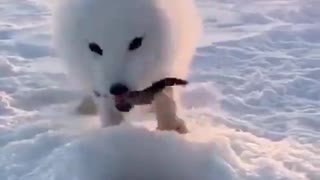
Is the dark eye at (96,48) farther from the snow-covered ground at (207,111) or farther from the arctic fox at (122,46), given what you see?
the snow-covered ground at (207,111)

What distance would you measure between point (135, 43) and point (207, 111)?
0.54m

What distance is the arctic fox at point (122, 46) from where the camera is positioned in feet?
5.61

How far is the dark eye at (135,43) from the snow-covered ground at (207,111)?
0.21 m

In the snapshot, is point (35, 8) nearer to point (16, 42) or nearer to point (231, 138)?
point (16, 42)

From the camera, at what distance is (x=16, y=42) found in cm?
281

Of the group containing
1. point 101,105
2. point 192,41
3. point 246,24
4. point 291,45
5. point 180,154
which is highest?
point 246,24

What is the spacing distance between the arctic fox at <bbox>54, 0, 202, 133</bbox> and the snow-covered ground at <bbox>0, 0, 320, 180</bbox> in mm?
99

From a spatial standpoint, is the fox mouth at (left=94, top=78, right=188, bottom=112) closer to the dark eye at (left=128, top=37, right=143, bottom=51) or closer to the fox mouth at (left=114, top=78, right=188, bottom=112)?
the fox mouth at (left=114, top=78, right=188, bottom=112)

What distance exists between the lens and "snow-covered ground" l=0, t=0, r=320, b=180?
1.70 metres

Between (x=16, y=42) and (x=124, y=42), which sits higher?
(x=16, y=42)

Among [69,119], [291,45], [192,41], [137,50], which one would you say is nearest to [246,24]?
[291,45]

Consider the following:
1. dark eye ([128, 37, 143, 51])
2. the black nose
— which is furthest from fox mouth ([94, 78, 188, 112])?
dark eye ([128, 37, 143, 51])

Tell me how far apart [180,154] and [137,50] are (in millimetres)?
277

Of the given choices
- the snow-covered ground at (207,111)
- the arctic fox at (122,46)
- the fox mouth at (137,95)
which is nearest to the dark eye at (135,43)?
the arctic fox at (122,46)
